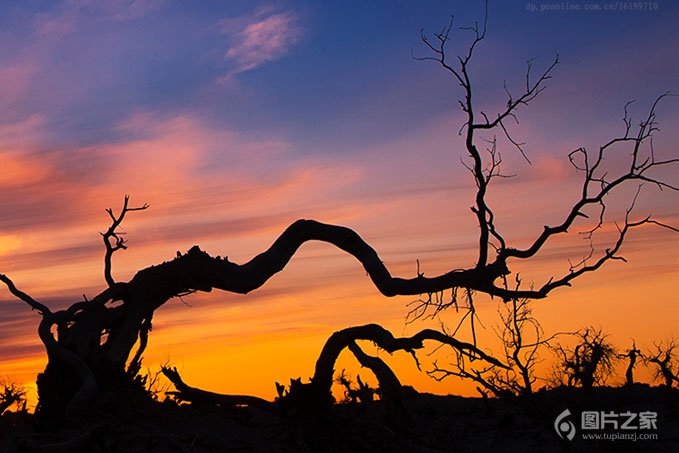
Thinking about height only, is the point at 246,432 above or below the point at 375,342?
below

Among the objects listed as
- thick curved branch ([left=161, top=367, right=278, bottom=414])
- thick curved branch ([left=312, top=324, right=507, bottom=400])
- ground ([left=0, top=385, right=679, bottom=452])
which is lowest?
ground ([left=0, top=385, right=679, bottom=452])

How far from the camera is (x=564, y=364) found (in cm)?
2070

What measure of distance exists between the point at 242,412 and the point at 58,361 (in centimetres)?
369

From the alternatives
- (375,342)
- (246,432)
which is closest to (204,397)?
(246,432)

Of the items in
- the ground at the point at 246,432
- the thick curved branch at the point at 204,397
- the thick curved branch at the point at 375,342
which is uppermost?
the thick curved branch at the point at 375,342

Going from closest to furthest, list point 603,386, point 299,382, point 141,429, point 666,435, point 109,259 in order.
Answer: point 141,429, point 299,382, point 109,259, point 666,435, point 603,386

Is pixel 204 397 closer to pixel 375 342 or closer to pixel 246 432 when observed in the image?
pixel 246 432

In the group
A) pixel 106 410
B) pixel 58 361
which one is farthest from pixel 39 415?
pixel 106 410

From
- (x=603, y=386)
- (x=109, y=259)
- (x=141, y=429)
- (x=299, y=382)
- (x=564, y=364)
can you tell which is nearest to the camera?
(x=141, y=429)

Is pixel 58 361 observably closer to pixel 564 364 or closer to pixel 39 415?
pixel 39 415

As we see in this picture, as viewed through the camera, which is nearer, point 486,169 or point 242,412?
point 486,169

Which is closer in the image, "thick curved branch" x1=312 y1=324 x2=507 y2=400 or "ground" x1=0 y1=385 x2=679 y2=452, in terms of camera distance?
"ground" x1=0 y1=385 x2=679 y2=452

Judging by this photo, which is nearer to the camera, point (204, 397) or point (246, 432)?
point (246, 432)

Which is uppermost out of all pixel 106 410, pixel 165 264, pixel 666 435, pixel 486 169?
pixel 486 169
